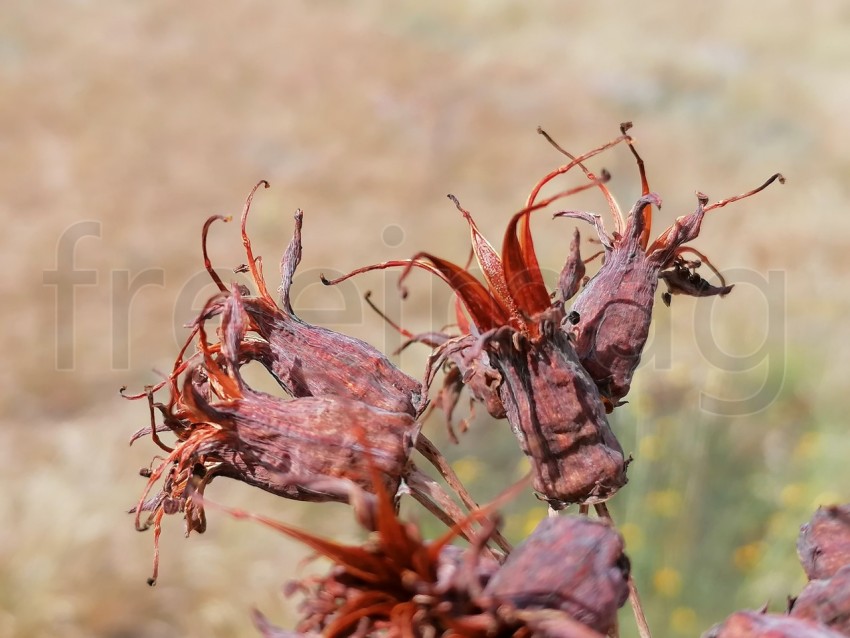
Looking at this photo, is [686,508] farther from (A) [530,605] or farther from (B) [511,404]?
(A) [530,605]

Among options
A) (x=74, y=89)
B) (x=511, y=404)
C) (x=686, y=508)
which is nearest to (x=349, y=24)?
(x=74, y=89)

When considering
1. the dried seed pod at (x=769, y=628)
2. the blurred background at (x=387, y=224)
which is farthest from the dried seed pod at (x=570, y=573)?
the blurred background at (x=387, y=224)

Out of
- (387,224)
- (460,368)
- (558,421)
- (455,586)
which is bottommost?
(455,586)

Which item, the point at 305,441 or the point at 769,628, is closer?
the point at 769,628

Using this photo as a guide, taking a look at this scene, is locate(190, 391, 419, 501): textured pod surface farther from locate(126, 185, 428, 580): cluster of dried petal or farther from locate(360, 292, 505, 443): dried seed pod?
locate(360, 292, 505, 443): dried seed pod

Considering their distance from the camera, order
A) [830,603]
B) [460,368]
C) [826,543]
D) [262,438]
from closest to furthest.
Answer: [830,603] < [826,543] < [262,438] < [460,368]

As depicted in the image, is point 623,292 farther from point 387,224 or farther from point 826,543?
point 387,224

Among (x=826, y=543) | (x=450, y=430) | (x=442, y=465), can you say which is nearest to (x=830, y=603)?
(x=826, y=543)
